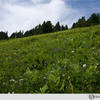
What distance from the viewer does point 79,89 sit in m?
5.02

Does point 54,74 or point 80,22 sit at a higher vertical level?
point 80,22

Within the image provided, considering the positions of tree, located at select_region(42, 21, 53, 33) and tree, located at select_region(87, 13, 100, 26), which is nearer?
tree, located at select_region(87, 13, 100, 26)

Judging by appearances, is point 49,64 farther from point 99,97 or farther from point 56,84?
point 99,97

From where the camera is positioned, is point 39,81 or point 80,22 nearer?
point 39,81

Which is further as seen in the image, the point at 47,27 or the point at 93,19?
the point at 47,27

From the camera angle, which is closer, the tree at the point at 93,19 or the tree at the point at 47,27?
the tree at the point at 93,19

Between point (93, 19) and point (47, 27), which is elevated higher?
point (93, 19)

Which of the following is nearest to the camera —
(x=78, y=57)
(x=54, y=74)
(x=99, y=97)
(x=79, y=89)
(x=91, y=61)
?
(x=99, y=97)

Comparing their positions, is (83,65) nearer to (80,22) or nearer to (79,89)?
(79,89)

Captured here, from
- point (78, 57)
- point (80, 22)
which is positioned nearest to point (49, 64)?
point (78, 57)

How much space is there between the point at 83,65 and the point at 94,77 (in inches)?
37.9

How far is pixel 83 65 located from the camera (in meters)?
6.38

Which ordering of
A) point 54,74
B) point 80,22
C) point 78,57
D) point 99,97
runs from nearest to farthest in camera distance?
1. point 99,97
2. point 54,74
3. point 78,57
4. point 80,22

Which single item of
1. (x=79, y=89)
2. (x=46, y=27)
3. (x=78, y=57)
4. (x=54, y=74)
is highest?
(x=46, y=27)
